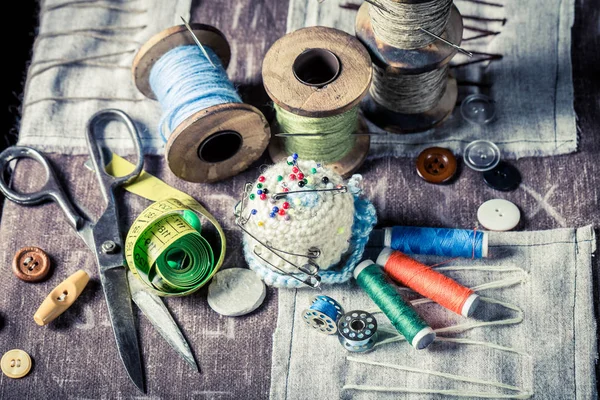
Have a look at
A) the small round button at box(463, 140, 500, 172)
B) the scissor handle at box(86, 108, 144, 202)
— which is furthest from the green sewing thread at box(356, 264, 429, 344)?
the scissor handle at box(86, 108, 144, 202)

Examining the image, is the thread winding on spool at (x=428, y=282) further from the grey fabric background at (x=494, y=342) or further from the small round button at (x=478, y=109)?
the small round button at (x=478, y=109)

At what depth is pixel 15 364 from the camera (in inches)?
83.6

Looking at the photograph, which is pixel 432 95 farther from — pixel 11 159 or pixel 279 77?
pixel 11 159

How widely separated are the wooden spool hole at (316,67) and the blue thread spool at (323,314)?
1.92 ft

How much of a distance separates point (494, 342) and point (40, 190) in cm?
137

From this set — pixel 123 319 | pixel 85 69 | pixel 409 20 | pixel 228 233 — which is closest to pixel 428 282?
pixel 228 233

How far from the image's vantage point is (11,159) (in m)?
2.35

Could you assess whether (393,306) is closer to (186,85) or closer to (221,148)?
(221,148)

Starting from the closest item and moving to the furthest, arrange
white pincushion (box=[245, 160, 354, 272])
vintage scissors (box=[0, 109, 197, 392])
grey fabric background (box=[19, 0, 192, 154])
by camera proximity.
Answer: white pincushion (box=[245, 160, 354, 272]) < vintage scissors (box=[0, 109, 197, 392]) < grey fabric background (box=[19, 0, 192, 154])

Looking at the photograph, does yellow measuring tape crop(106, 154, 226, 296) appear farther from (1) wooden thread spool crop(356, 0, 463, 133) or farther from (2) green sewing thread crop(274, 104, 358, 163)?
(1) wooden thread spool crop(356, 0, 463, 133)

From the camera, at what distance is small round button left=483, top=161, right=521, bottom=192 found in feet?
7.50

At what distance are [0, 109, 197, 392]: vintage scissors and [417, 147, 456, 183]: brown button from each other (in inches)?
33.1

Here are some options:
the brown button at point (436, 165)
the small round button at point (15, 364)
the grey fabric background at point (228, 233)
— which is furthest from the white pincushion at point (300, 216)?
the small round button at point (15, 364)

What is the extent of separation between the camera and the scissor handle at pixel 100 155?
2279mm
